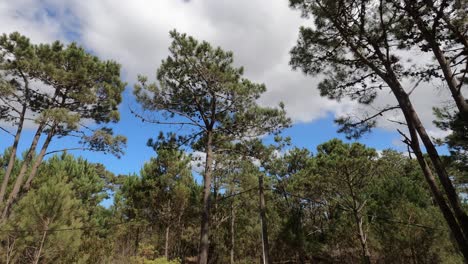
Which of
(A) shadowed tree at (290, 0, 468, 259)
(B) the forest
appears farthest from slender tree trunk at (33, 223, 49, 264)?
(A) shadowed tree at (290, 0, 468, 259)

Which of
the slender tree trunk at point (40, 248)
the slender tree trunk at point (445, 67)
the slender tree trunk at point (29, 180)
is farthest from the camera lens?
the slender tree trunk at point (29, 180)

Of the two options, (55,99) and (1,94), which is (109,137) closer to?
(55,99)

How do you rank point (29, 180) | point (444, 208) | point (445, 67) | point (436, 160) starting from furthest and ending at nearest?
point (29, 180) → point (445, 67) → point (436, 160) → point (444, 208)

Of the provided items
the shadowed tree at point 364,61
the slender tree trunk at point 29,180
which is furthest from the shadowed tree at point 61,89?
the shadowed tree at point 364,61

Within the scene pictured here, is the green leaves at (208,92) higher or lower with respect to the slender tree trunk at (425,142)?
higher

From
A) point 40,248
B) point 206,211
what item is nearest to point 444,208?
point 206,211

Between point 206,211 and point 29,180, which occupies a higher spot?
point 29,180

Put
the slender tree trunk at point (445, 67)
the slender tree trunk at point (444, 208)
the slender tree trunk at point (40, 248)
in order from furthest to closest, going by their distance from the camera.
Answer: the slender tree trunk at point (40, 248)
the slender tree trunk at point (445, 67)
the slender tree trunk at point (444, 208)

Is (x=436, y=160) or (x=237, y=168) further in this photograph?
(x=237, y=168)

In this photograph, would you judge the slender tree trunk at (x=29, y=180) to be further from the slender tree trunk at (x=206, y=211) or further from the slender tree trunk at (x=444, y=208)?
the slender tree trunk at (x=444, y=208)

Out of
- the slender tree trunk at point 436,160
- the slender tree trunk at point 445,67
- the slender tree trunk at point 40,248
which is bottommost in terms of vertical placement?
the slender tree trunk at point 40,248

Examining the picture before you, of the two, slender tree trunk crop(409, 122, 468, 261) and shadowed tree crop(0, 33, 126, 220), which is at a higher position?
shadowed tree crop(0, 33, 126, 220)

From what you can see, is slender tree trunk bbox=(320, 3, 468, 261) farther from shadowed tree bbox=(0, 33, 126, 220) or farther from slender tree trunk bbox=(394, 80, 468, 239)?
shadowed tree bbox=(0, 33, 126, 220)

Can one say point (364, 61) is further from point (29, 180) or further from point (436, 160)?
point (29, 180)
